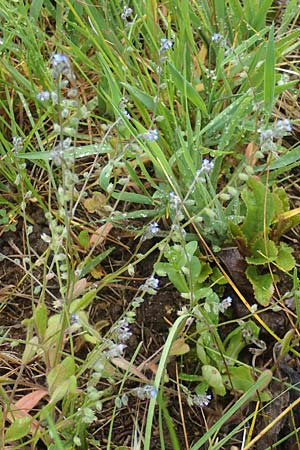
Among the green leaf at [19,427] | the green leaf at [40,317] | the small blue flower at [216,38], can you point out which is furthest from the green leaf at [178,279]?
the small blue flower at [216,38]

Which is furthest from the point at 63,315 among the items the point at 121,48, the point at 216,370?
the point at 121,48

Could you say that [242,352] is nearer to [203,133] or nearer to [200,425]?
[200,425]

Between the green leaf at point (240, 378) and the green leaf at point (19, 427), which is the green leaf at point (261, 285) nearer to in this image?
the green leaf at point (240, 378)

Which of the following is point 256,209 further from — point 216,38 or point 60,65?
point 60,65

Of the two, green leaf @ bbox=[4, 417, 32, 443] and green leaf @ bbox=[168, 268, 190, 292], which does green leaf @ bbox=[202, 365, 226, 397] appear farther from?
green leaf @ bbox=[4, 417, 32, 443]

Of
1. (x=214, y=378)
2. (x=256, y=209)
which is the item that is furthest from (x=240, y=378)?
(x=256, y=209)

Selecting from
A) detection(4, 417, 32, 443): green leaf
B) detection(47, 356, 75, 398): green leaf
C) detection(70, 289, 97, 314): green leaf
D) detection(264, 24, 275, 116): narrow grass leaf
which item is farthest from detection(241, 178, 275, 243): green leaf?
detection(4, 417, 32, 443): green leaf

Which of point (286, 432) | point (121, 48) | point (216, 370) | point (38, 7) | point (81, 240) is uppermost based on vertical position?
point (38, 7)
